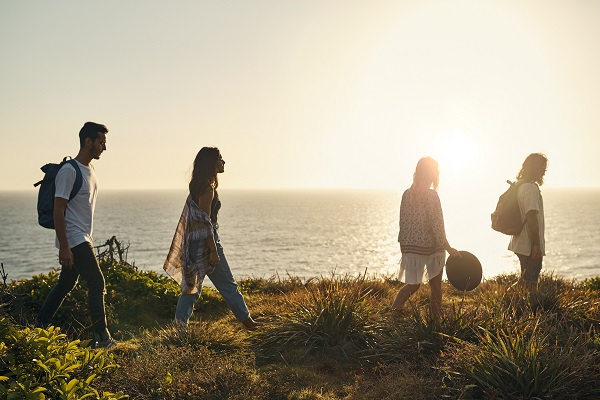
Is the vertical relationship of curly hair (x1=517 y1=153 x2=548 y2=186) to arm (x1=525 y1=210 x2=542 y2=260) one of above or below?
above

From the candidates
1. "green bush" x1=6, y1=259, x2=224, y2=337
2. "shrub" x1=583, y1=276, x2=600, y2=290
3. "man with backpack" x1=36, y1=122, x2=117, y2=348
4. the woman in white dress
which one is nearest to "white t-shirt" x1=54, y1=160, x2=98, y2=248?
"man with backpack" x1=36, y1=122, x2=117, y2=348

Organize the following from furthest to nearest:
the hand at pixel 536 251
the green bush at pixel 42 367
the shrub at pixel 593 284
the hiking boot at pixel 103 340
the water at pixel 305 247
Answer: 1. the water at pixel 305 247
2. the shrub at pixel 593 284
3. the hand at pixel 536 251
4. the hiking boot at pixel 103 340
5. the green bush at pixel 42 367

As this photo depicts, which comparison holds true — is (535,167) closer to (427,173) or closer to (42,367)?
(427,173)

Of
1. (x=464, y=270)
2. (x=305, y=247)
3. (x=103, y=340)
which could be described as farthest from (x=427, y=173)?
(x=305, y=247)

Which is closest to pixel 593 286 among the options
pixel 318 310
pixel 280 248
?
pixel 318 310

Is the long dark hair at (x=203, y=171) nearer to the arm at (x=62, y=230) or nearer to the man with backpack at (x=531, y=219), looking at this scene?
the arm at (x=62, y=230)

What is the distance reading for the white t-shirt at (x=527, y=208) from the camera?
7129mm

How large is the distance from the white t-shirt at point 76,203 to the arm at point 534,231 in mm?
5640

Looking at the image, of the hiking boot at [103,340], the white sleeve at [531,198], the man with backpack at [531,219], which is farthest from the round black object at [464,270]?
the hiking boot at [103,340]

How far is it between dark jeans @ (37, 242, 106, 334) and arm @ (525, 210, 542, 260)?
5612 millimetres

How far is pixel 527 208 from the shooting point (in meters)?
7.15

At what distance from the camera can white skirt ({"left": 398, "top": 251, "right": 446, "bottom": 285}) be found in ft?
22.7

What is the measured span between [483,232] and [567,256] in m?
41.5

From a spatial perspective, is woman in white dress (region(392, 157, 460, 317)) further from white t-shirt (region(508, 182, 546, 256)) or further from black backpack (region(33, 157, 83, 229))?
black backpack (region(33, 157, 83, 229))
